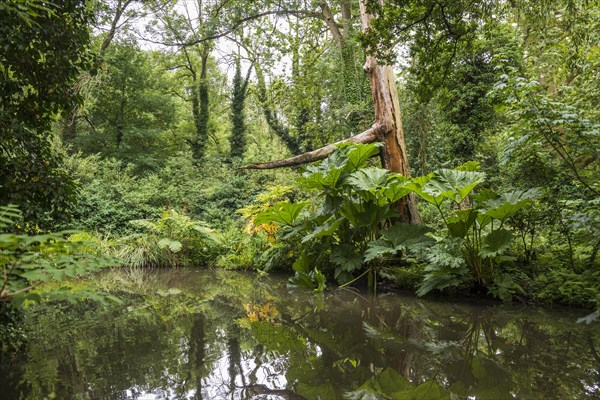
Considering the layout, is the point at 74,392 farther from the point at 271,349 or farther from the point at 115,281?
the point at 115,281

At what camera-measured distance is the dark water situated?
7.36ft

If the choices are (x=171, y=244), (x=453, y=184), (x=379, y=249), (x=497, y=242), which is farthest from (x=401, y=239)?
(x=171, y=244)

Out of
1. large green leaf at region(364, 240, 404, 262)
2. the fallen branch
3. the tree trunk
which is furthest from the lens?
the fallen branch

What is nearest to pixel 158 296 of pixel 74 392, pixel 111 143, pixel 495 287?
pixel 74 392

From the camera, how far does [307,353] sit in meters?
2.93

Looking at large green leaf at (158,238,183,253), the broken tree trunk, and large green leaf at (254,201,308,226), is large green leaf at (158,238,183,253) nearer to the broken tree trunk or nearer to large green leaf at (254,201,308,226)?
the broken tree trunk

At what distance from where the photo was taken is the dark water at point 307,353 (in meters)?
2.24

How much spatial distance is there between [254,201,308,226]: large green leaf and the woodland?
37mm

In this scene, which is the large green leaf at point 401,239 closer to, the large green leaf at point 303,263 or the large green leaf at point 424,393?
the large green leaf at point 303,263

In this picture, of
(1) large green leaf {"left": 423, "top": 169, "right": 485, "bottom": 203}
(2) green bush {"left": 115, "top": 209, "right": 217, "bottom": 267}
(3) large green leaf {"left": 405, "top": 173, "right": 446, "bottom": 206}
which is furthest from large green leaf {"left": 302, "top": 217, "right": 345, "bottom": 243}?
(2) green bush {"left": 115, "top": 209, "right": 217, "bottom": 267}

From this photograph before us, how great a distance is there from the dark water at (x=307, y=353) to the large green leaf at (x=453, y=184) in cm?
125

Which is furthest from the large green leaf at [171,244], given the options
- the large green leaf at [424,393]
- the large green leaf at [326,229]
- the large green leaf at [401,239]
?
the large green leaf at [424,393]

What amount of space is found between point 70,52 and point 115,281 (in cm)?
449

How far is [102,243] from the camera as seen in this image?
8961 mm
